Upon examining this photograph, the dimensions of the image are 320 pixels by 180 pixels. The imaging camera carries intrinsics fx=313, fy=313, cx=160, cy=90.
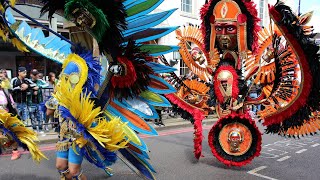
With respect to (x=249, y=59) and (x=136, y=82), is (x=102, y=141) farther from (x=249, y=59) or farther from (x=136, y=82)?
(x=249, y=59)

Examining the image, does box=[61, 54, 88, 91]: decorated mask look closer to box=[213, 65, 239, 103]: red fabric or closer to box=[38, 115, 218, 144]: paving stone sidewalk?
box=[213, 65, 239, 103]: red fabric

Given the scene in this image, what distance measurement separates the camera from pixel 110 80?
9.82ft

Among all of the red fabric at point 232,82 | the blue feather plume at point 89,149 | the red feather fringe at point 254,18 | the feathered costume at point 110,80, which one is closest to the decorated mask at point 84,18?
the feathered costume at point 110,80

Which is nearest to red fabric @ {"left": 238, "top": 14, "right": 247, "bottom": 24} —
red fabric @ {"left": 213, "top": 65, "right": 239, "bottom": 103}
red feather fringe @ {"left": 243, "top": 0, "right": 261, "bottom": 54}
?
red feather fringe @ {"left": 243, "top": 0, "right": 261, "bottom": 54}

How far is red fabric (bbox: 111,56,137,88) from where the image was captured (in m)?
2.86

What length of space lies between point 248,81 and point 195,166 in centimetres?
163

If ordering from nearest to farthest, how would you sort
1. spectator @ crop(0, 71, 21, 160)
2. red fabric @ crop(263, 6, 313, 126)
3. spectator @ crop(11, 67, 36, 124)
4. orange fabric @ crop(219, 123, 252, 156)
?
red fabric @ crop(263, 6, 313, 126) → orange fabric @ crop(219, 123, 252, 156) → spectator @ crop(0, 71, 21, 160) → spectator @ crop(11, 67, 36, 124)

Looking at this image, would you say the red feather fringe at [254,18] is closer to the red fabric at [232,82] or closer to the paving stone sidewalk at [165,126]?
the red fabric at [232,82]

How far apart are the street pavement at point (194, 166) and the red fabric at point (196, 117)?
0.31 meters

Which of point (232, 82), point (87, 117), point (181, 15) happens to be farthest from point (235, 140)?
point (181, 15)

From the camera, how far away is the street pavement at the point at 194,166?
4.42 meters

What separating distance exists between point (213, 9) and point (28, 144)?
3.27 m

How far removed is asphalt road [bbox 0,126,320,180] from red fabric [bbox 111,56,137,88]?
1826 mm

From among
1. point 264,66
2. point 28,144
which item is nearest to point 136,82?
point 28,144
